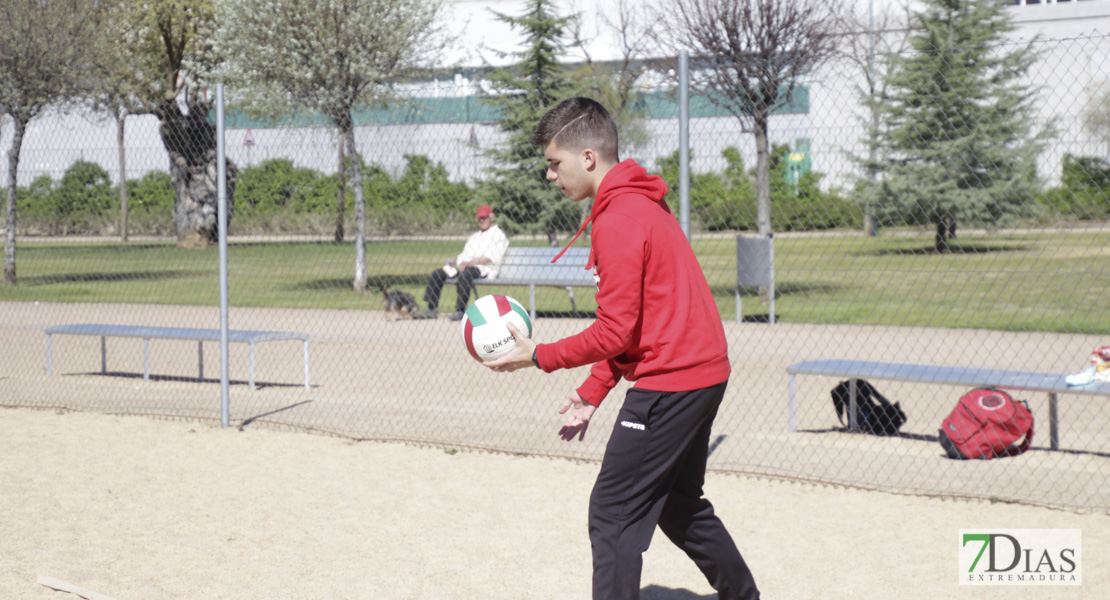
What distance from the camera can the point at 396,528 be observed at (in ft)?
16.8

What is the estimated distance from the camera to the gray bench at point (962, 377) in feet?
20.0

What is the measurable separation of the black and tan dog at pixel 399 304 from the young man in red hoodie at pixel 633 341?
10.0 meters

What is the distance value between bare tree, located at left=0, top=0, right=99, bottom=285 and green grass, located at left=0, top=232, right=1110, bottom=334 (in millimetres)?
3331

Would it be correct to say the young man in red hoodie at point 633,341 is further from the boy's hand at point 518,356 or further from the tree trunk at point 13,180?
the tree trunk at point 13,180

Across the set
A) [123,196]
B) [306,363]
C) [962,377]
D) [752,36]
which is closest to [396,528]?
[962,377]

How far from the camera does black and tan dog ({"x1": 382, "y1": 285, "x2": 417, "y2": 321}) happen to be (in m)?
13.2

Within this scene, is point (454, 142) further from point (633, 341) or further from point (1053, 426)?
point (633, 341)

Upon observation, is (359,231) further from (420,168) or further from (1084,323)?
(1084,323)

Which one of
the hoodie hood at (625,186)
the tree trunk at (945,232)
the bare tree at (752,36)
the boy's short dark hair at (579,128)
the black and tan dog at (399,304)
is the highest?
the bare tree at (752,36)

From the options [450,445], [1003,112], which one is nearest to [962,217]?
[1003,112]

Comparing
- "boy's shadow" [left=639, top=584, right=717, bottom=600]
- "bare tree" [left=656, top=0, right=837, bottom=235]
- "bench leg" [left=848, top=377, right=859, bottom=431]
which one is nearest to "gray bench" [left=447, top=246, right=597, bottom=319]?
"bare tree" [left=656, top=0, right=837, bottom=235]

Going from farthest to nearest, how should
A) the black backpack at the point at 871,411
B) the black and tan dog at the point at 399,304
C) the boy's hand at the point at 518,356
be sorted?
the black and tan dog at the point at 399,304, the black backpack at the point at 871,411, the boy's hand at the point at 518,356

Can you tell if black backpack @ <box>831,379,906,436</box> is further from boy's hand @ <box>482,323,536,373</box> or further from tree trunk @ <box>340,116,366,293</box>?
boy's hand @ <box>482,323,536,373</box>

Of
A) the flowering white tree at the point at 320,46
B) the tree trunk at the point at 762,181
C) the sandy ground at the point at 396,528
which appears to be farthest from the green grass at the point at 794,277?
the flowering white tree at the point at 320,46
